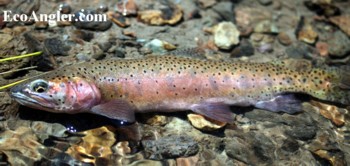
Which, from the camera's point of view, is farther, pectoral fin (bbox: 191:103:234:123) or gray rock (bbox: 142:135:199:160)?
pectoral fin (bbox: 191:103:234:123)

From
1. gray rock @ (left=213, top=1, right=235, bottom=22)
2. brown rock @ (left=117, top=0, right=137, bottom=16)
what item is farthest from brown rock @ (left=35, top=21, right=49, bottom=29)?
gray rock @ (left=213, top=1, right=235, bottom=22)

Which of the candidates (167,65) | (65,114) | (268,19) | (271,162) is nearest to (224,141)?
(271,162)

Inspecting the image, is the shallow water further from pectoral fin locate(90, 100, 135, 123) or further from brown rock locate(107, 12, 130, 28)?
pectoral fin locate(90, 100, 135, 123)

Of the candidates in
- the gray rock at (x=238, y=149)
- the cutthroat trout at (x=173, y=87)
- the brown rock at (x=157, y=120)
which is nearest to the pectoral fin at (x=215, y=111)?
the cutthroat trout at (x=173, y=87)

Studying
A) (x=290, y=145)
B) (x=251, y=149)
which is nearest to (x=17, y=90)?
(x=251, y=149)

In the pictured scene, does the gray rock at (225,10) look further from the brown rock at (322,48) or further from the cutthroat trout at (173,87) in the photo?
the cutthroat trout at (173,87)

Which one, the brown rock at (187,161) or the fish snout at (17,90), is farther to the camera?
the brown rock at (187,161)
